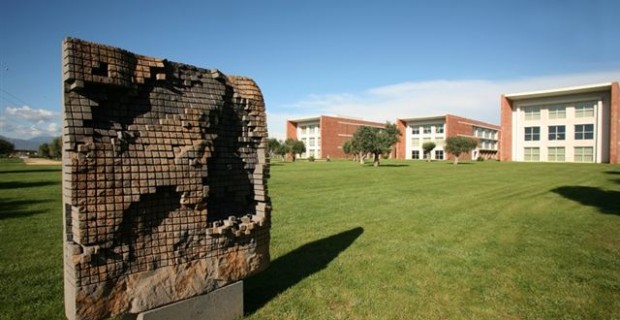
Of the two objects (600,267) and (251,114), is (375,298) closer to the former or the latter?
(251,114)

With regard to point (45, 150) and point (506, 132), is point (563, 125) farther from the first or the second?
point (45, 150)

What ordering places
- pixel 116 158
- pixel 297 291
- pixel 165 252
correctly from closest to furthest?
1. pixel 116 158
2. pixel 165 252
3. pixel 297 291

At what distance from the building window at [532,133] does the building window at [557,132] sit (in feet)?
6.03

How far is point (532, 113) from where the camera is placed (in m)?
59.3

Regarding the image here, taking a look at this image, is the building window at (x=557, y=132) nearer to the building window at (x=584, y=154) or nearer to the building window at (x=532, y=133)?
the building window at (x=532, y=133)

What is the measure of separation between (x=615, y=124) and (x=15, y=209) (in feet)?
214

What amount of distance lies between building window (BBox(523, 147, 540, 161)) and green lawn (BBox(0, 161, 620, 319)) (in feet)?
173

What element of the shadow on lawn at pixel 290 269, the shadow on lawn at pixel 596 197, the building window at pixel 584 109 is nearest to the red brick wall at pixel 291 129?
the building window at pixel 584 109

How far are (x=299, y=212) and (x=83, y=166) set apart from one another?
9.49 metres

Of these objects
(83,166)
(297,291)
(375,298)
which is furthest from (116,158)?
(375,298)

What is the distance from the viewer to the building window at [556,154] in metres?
56.4

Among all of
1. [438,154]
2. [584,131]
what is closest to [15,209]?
[584,131]

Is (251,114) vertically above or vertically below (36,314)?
above

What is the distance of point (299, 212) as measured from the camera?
12.6 meters
